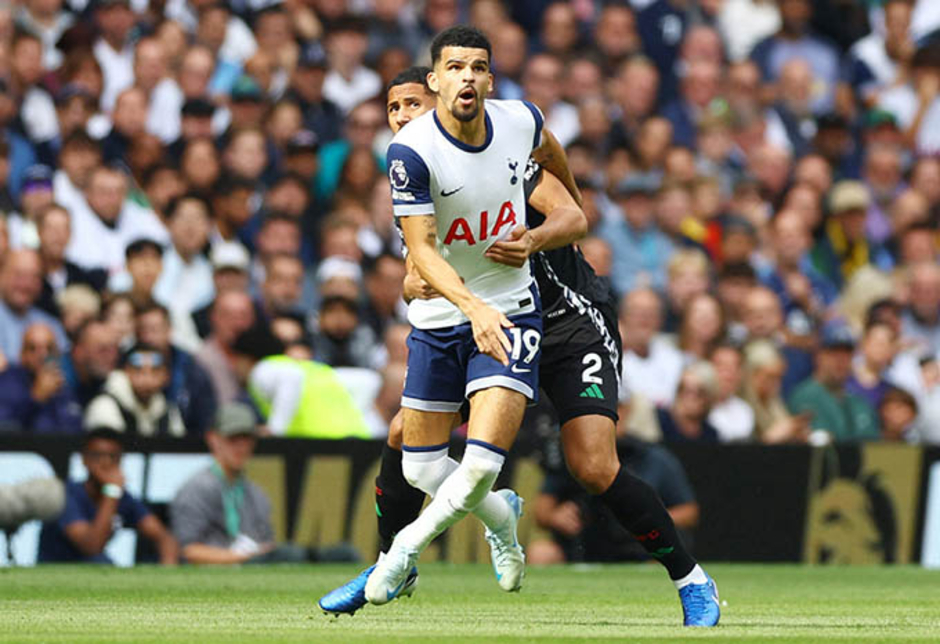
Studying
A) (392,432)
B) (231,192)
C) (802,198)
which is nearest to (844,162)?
(802,198)

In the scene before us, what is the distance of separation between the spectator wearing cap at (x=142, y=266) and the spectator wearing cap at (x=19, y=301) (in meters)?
0.71

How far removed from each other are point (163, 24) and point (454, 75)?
9.23m

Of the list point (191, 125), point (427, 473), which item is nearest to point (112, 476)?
point (191, 125)

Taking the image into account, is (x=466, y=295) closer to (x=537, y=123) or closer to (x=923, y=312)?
(x=537, y=123)

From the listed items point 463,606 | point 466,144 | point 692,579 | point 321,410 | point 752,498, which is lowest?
point 463,606

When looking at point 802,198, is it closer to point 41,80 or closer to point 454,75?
point 41,80

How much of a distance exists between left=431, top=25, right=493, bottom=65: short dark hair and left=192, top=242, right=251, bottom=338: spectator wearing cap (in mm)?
6957

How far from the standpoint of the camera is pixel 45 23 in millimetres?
16875

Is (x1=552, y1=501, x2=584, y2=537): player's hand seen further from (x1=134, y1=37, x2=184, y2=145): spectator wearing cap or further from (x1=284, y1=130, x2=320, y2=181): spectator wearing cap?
(x1=134, y1=37, x2=184, y2=145): spectator wearing cap

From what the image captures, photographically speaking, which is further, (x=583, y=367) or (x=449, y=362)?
(x=583, y=367)

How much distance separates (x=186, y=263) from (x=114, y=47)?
2367 millimetres

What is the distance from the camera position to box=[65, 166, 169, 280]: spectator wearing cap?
608 inches

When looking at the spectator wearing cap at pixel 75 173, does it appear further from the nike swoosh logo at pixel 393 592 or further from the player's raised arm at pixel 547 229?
the nike swoosh logo at pixel 393 592

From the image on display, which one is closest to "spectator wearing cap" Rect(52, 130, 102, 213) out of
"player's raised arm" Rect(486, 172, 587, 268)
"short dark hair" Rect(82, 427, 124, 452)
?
"short dark hair" Rect(82, 427, 124, 452)
